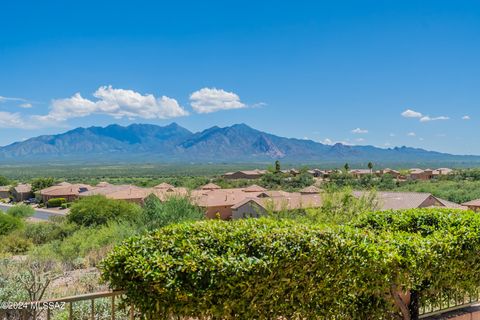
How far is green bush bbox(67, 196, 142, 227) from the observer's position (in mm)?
33812

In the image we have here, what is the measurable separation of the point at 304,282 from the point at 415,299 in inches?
81.3

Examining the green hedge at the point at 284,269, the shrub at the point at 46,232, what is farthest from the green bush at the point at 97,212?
the green hedge at the point at 284,269

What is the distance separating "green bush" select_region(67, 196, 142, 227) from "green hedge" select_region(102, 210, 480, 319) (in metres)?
29.3

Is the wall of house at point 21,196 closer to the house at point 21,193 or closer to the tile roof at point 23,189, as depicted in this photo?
the house at point 21,193

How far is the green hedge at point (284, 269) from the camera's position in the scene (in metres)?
3.73

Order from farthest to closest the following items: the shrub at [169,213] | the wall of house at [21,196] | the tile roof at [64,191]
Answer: the wall of house at [21,196], the tile roof at [64,191], the shrub at [169,213]

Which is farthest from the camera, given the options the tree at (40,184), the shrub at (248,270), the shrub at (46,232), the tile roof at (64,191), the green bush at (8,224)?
the tree at (40,184)

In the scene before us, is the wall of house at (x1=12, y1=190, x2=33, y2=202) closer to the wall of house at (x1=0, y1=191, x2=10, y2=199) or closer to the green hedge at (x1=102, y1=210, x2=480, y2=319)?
the wall of house at (x1=0, y1=191, x2=10, y2=199)

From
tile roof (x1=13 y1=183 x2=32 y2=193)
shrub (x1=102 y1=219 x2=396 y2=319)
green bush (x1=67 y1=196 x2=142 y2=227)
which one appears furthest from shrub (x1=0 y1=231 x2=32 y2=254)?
tile roof (x1=13 y1=183 x2=32 y2=193)

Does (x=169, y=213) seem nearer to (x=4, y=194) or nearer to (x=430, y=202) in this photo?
(x=430, y=202)

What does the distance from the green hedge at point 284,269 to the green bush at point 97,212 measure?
29.3 meters

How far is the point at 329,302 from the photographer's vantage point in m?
4.56

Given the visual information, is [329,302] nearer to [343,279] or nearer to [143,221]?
[343,279]

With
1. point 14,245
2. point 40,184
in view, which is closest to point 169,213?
point 14,245
